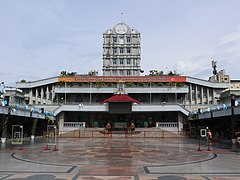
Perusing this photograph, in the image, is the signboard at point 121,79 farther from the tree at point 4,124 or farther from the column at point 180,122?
the tree at point 4,124

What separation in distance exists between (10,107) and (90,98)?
23172 mm

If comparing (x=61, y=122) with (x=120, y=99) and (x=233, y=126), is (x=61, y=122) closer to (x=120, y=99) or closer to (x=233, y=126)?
(x=120, y=99)

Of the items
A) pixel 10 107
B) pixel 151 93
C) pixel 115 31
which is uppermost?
pixel 115 31

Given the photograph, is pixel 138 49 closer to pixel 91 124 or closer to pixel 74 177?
pixel 91 124

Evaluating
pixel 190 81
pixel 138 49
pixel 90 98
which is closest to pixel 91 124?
pixel 90 98

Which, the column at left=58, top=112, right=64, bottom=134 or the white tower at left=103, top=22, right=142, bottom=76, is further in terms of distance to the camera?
the white tower at left=103, top=22, right=142, bottom=76

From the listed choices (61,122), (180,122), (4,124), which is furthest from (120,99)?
(4,124)

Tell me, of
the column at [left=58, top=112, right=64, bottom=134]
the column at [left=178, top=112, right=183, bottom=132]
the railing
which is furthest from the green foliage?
the column at [left=58, top=112, right=64, bottom=134]

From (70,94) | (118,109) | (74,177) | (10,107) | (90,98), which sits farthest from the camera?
(70,94)

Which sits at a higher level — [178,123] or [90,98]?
[90,98]

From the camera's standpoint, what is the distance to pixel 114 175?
10180mm

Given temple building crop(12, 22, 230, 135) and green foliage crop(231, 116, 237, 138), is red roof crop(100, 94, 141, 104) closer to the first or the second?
temple building crop(12, 22, 230, 135)

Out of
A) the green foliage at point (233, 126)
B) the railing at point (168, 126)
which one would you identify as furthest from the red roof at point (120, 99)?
the green foliage at point (233, 126)

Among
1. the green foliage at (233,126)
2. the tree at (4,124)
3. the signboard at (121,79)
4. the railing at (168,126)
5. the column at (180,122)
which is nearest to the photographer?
the green foliage at (233,126)
